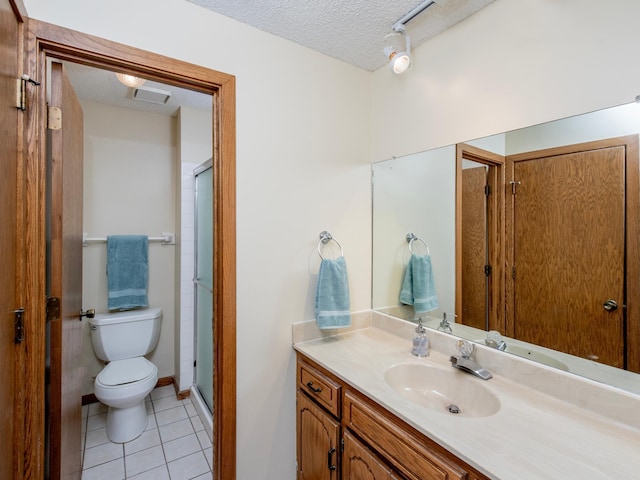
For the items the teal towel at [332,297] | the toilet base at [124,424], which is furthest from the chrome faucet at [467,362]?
the toilet base at [124,424]

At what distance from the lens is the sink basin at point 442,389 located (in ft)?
3.68

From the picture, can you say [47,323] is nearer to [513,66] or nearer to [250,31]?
[250,31]

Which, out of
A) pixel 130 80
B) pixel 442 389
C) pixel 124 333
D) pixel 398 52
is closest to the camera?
pixel 442 389

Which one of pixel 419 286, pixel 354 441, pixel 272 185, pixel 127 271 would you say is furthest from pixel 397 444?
pixel 127 271

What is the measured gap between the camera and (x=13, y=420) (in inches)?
35.2

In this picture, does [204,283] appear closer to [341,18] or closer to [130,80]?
[130,80]

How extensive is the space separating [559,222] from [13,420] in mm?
1862

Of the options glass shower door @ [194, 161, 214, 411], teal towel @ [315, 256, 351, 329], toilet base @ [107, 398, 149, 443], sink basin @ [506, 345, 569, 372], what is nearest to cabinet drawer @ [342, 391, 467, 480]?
teal towel @ [315, 256, 351, 329]

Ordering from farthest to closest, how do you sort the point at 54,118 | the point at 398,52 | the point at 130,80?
the point at 130,80, the point at 398,52, the point at 54,118

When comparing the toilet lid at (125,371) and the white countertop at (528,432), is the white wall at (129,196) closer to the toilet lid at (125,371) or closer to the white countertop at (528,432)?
the toilet lid at (125,371)

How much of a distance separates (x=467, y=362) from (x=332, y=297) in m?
0.64

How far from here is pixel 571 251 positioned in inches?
43.2

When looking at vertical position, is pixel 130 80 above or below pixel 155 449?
above

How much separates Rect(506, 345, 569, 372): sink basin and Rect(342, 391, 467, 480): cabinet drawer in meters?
0.56
